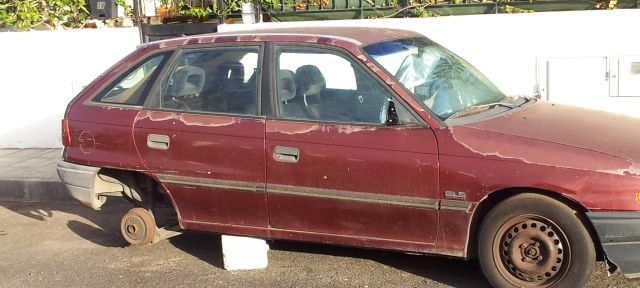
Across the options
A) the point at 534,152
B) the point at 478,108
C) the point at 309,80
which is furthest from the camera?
the point at 309,80

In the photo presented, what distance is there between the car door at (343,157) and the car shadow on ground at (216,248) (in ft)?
1.90

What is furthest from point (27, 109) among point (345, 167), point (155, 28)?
point (345, 167)

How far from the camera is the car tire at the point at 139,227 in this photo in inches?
210

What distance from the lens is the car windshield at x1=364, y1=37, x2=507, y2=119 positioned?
4.64m

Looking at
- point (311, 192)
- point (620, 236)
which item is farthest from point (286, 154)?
point (620, 236)

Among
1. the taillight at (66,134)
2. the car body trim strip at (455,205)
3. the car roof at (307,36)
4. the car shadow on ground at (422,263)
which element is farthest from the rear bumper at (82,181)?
the car body trim strip at (455,205)

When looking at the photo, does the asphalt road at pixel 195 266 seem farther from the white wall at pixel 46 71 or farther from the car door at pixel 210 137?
the white wall at pixel 46 71

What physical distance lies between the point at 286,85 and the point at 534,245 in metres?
1.86

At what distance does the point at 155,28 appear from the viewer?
938 centimetres

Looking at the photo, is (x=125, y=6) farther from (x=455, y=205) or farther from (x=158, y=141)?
(x=455, y=205)

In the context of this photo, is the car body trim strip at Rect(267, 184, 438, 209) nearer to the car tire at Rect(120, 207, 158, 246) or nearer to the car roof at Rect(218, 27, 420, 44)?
the car roof at Rect(218, 27, 420, 44)

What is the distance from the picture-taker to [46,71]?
9.32 metres

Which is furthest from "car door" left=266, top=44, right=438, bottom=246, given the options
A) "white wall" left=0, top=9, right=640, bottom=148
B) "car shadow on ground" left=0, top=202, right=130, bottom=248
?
"white wall" left=0, top=9, right=640, bottom=148

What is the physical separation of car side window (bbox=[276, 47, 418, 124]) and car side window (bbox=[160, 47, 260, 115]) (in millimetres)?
216
